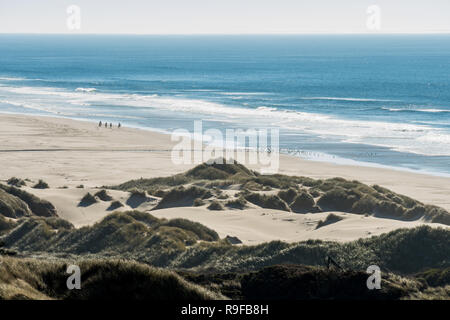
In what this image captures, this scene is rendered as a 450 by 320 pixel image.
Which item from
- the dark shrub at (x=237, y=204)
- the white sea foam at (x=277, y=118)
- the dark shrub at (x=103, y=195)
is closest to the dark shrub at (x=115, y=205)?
the dark shrub at (x=103, y=195)

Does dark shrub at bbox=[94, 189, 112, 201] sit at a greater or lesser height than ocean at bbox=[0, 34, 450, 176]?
greater

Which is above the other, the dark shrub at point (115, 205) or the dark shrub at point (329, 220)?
the dark shrub at point (329, 220)

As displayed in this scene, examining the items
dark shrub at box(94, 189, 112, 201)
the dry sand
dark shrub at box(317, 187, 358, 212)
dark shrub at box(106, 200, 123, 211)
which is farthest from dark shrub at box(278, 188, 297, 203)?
dark shrub at box(94, 189, 112, 201)

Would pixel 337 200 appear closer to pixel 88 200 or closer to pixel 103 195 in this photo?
pixel 103 195

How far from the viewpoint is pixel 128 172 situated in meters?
39.8

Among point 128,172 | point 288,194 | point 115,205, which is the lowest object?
point 128,172

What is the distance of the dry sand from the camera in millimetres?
22047

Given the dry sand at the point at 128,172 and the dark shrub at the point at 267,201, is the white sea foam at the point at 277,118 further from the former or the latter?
the dark shrub at the point at 267,201

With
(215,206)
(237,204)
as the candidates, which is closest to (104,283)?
(215,206)

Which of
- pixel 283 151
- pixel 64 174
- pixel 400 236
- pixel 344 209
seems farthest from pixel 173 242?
pixel 283 151

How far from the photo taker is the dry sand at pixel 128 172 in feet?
72.3

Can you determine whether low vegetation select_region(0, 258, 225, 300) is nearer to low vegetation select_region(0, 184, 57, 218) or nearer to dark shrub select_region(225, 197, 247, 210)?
low vegetation select_region(0, 184, 57, 218)
